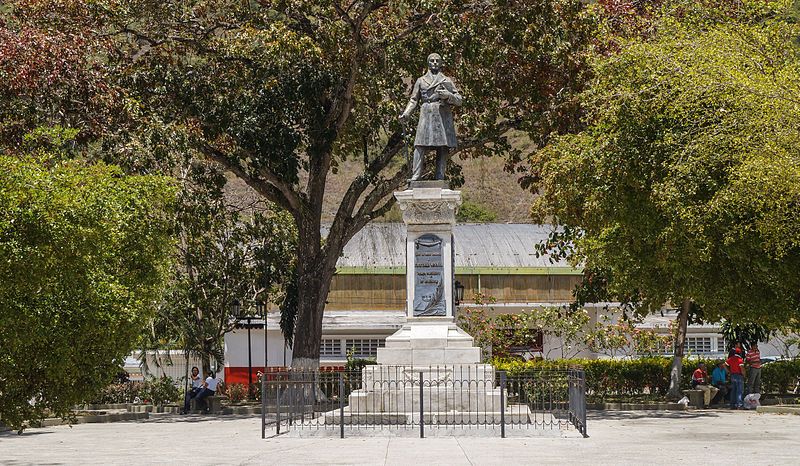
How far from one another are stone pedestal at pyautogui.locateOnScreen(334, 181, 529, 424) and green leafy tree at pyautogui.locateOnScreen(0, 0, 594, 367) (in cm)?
745

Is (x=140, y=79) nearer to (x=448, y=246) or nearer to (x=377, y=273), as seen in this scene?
(x=448, y=246)

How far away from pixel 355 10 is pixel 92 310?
54.2ft

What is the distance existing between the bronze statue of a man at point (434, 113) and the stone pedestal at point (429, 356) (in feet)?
3.79

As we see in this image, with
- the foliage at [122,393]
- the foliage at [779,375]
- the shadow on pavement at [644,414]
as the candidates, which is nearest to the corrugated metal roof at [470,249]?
the foliage at [779,375]

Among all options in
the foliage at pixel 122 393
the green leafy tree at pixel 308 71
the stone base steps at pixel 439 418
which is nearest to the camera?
the stone base steps at pixel 439 418

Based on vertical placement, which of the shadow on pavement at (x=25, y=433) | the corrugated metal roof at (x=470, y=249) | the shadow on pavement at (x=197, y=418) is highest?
the corrugated metal roof at (x=470, y=249)

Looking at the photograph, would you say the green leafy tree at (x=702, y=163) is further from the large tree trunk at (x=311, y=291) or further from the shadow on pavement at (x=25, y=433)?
the shadow on pavement at (x=25, y=433)

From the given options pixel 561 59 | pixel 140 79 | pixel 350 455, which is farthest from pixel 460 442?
pixel 140 79

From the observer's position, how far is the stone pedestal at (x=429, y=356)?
19.9m

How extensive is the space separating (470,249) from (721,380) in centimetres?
2130

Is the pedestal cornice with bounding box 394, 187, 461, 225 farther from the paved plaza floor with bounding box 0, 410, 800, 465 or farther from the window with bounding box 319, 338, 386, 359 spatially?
the window with bounding box 319, 338, 386, 359

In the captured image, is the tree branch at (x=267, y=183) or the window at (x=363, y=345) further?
the window at (x=363, y=345)

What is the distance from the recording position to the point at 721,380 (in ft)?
104

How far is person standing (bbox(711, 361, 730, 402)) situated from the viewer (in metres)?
31.6
